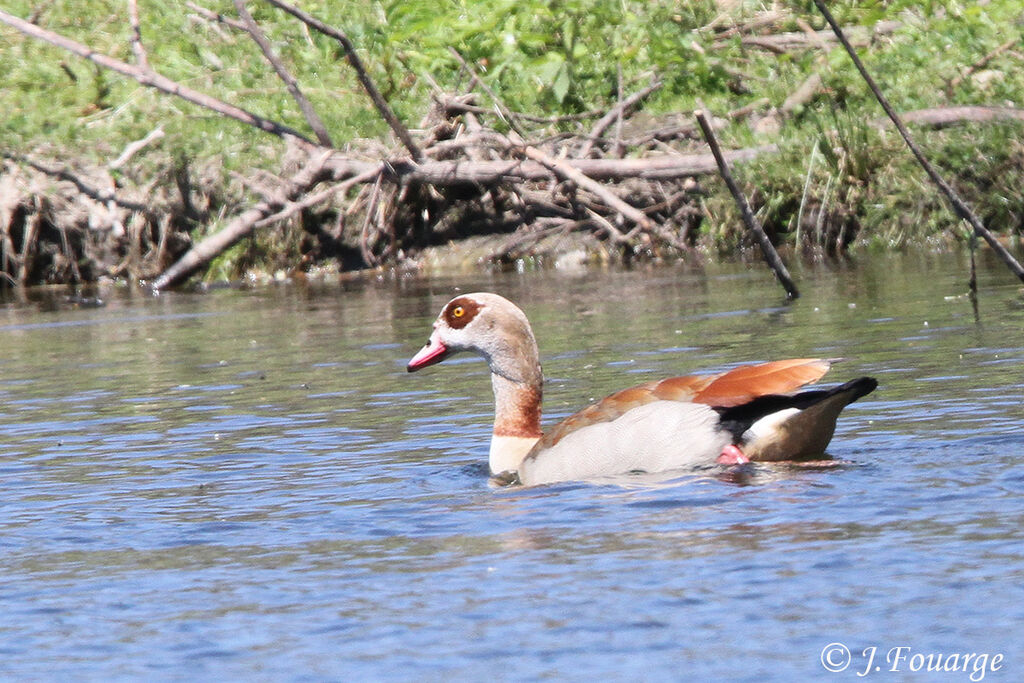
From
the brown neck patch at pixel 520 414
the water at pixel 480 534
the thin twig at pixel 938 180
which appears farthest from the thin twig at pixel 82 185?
the brown neck patch at pixel 520 414

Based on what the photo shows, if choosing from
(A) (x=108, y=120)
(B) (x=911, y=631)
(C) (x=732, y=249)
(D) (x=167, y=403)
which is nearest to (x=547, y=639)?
(B) (x=911, y=631)

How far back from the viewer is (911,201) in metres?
19.5

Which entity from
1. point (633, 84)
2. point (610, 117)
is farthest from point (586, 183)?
point (633, 84)

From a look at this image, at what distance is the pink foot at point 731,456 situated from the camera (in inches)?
277

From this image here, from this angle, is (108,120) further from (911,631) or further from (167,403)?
(911,631)

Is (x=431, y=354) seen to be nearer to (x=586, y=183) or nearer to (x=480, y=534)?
(x=480, y=534)

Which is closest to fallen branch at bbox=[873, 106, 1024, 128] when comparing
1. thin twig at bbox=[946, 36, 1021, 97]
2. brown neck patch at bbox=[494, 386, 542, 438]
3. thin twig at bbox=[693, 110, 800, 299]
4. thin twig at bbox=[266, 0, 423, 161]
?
thin twig at bbox=[946, 36, 1021, 97]

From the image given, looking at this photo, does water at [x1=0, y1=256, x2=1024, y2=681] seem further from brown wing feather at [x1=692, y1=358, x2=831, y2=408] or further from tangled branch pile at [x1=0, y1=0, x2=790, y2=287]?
tangled branch pile at [x1=0, y1=0, x2=790, y2=287]

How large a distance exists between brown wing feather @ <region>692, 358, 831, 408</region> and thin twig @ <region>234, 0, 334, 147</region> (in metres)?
12.5

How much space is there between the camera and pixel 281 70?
19297mm

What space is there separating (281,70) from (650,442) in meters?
13.1

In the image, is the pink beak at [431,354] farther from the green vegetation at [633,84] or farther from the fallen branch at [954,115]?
the fallen branch at [954,115]

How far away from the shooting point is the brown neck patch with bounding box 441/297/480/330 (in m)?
8.23

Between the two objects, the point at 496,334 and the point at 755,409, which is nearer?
the point at 755,409
